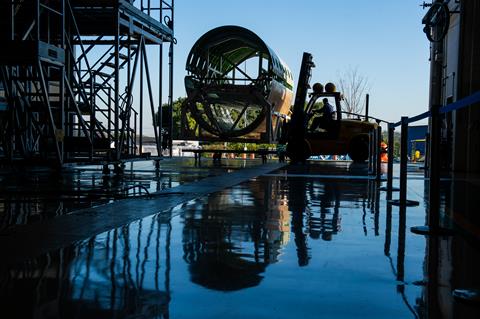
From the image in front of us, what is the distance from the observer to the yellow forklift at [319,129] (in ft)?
69.3

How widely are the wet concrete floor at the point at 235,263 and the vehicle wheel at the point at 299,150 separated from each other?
13944 mm

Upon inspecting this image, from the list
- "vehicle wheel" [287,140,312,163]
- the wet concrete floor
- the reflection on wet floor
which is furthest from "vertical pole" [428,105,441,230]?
"vehicle wheel" [287,140,312,163]

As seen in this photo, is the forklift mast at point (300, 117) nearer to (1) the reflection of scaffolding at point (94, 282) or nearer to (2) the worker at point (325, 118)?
(2) the worker at point (325, 118)

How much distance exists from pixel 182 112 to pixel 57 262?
18.7m

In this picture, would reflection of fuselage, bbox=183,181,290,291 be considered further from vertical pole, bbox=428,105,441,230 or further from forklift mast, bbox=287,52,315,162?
forklift mast, bbox=287,52,315,162

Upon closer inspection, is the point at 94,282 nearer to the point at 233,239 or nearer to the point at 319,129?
the point at 233,239

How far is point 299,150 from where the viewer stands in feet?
72.2

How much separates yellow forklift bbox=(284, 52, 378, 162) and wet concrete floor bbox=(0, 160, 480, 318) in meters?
13.4

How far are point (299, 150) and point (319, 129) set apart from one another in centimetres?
105

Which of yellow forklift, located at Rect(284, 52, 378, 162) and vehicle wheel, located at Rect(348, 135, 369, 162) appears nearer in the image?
yellow forklift, located at Rect(284, 52, 378, 162)

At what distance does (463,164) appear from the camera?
18.1 m

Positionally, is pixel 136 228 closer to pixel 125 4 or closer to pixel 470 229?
pixel 470 229

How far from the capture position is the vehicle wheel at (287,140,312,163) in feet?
72.0

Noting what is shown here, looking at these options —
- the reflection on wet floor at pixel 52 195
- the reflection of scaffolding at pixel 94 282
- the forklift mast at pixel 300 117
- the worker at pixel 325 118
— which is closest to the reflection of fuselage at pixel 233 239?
the reflection of scaffolding at pixel 94 282
